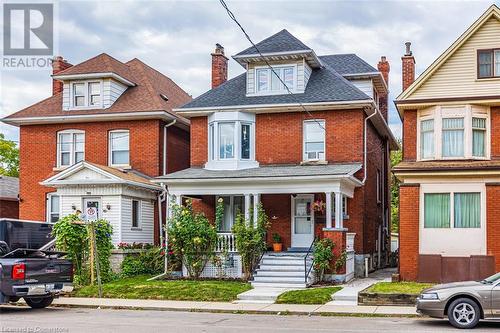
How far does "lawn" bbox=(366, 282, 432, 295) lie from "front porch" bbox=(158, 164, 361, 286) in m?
2.80

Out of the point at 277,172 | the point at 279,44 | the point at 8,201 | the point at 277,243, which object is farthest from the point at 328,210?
the point at 8,201

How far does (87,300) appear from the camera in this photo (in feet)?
68.8

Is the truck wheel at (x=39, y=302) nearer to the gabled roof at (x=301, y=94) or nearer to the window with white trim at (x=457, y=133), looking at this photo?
the gabled roof at (x=301, y=94)

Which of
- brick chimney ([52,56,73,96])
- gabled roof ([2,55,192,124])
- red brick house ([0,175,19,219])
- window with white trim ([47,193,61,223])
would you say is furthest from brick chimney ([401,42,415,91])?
red brick house ([0,175,19,219])

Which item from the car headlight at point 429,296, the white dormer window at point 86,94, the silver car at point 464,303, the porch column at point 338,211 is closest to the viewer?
the silver car at point 464,303

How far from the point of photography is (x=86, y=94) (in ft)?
104

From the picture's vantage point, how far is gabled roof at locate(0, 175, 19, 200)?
3669 centimetres

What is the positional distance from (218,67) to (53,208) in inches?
395

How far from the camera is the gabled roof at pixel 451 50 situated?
76.0 feet

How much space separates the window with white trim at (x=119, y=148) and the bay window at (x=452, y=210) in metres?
14.1

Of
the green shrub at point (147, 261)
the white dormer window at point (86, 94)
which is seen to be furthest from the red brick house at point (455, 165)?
the white dormer window at point (86, 94)

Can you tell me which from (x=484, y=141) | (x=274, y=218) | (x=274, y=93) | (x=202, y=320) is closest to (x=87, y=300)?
(x=202, y=320)

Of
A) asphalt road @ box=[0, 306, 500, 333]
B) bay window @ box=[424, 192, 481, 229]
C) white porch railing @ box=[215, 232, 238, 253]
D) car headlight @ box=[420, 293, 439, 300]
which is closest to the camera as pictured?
asphalt road @ box=[0, 306, 500, 333]

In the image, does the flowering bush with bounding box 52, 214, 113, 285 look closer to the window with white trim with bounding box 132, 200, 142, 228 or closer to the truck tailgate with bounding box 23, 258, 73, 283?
the window with white trim with bounding box 132, 200, 142, 228
